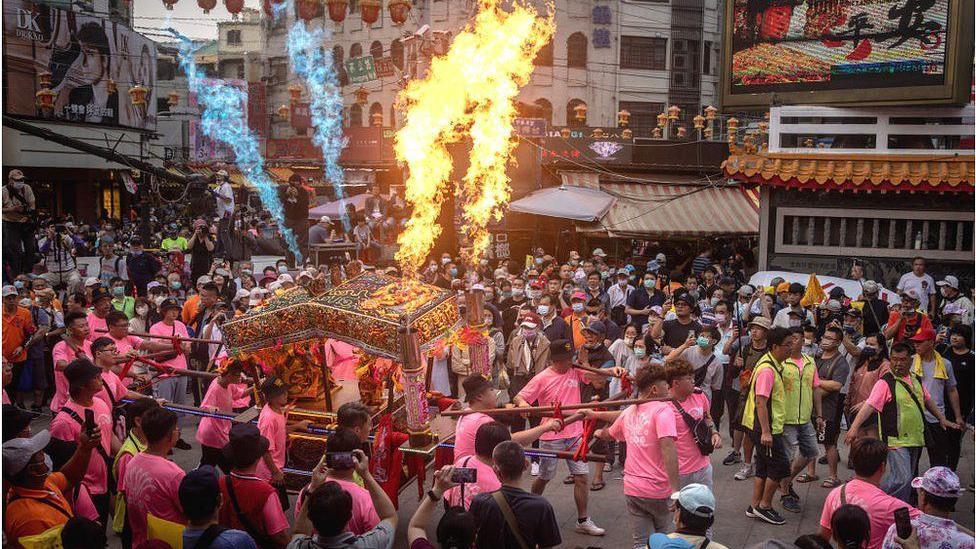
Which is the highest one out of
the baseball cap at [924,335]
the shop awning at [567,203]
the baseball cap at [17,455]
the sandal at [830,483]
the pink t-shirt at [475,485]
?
the shop awning at [567,203]

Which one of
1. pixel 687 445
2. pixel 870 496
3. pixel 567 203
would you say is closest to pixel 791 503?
pixel 687 445

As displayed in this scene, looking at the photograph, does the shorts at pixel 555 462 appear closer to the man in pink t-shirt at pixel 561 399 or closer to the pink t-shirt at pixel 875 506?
the man in pink t-shirt at pixel 561 399

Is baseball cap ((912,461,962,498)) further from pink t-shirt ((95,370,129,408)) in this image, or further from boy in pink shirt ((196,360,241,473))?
pink t-shirt ((95,370,129,408))

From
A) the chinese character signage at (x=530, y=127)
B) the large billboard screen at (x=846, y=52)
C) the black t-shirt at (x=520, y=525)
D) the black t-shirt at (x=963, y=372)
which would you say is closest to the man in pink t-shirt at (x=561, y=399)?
the black t-shirt at (x=520, y=525)

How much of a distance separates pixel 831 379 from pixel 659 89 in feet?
117

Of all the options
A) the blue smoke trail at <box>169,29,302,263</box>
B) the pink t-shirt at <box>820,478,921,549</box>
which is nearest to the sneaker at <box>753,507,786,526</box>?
the pink t-shirt at <box>820,478,921,549</box>

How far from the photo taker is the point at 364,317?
297 inches

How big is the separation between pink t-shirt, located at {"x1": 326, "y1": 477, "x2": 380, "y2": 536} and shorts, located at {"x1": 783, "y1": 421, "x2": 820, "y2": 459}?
439cm

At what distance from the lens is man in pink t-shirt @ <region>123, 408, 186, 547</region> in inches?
216

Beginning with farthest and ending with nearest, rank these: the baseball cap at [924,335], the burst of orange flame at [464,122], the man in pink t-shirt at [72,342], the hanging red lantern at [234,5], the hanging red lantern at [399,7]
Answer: the burst of orange flame at [464,122] < the hanging red lantern at [234,5] < the hanging red lantern at [399,7] < the baseball cap at [924,335] < the man in pink t-shirt at [72,342]

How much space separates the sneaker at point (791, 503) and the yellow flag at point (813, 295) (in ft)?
20.0

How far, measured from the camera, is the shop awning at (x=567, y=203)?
23.0 meters

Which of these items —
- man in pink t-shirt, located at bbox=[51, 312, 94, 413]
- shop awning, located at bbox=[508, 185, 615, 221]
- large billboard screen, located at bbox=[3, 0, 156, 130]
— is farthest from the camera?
large billboard screen, located at bbox=[3, 0, 156, 130]

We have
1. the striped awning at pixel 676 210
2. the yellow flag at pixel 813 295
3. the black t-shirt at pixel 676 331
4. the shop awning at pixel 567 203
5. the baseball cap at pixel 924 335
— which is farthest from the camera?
the striped awning at pixel 676 210
